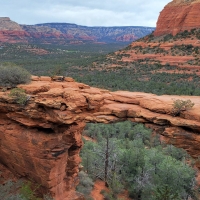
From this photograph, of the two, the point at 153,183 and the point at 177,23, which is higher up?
the point at 177,23

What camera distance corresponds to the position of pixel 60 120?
9016mm

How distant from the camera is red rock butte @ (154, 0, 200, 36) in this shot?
64312 mm

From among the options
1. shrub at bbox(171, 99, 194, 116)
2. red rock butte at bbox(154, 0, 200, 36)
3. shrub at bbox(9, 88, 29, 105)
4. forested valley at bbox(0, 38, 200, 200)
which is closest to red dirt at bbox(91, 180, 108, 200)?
forested valley at bbox(0, 38, 200, 200)

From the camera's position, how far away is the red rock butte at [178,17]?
6431 cm

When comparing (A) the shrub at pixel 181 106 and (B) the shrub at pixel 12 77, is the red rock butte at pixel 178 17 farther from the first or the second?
(B) the shrub at pixel 12 77

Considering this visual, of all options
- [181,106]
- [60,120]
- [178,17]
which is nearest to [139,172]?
[181,106]

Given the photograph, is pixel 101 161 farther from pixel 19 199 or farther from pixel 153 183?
pixel 19 199

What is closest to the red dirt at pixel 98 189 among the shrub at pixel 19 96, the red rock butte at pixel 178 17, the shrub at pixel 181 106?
the shrub at pixel 19 96

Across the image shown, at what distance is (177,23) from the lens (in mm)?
67938

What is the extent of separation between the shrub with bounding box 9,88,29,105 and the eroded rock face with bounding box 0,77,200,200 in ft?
0.62

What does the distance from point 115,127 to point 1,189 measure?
21.2 meters

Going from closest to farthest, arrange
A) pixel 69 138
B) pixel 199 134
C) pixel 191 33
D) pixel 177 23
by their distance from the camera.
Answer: pixel 199 134 < pixel 69 138 < pixel 191 33 < pixel 177 23

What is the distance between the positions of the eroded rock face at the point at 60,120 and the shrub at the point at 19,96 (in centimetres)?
19

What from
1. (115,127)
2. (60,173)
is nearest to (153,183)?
(60,173)
